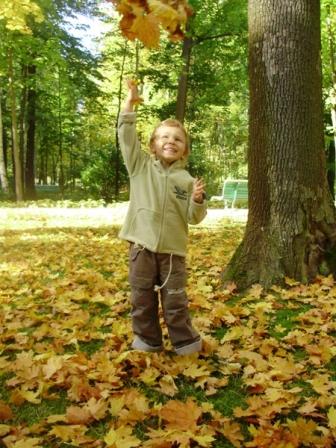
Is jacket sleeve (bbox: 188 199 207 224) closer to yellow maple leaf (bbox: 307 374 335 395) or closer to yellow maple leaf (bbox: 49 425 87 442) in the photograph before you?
yellow maple leaf (bbox: 307 374 335 395)

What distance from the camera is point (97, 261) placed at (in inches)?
269

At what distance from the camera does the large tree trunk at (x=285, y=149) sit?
4.73m

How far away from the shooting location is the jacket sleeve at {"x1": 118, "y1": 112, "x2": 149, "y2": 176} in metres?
3.08

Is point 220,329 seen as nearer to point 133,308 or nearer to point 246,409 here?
point 133,308

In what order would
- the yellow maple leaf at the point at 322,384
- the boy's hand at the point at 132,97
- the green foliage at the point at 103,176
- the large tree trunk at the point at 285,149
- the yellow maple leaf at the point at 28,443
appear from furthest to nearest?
the green foliage at the point at 103,176 → the large tree trunk at the point at 285,149 → the boy's hand at the point at 132,97 → the yellow maple leaf at the point at 322,384 → the yellow maple leaf at the point at 28,443

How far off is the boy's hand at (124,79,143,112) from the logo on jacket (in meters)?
0.58

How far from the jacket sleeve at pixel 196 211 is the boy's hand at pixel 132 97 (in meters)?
0.70

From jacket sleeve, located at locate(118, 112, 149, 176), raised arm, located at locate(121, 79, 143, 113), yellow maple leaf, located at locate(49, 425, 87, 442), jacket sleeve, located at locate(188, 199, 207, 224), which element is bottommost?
yellow maple leaf, located at locate(49, 425, 87, 442)

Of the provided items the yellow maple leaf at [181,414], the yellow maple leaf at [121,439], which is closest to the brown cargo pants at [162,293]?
the yellow maple leaf at [181,414]

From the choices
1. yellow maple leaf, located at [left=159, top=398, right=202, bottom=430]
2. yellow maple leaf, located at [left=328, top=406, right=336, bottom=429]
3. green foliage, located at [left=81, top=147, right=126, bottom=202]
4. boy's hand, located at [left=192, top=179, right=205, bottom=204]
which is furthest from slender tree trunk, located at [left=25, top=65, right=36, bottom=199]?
yellow maple leaf, located at [left=328, top=406, right=336, bottom=429]

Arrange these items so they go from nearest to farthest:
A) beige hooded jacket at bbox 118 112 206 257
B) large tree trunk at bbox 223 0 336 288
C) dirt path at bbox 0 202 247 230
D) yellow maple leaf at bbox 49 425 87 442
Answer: yellow maple leaf at bbox 49 425 87 442, beige hooded jacket at bbox 118 112 206 257, large tree trunk at bbox 223 0 336 288, dirt path at bbox 0 202 247 230

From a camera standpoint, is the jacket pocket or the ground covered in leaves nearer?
the ground covered in leaves

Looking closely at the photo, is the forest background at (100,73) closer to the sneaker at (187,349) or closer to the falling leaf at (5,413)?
the sneaker at (187,349)

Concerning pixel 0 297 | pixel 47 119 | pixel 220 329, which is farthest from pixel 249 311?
pixel 47 119
